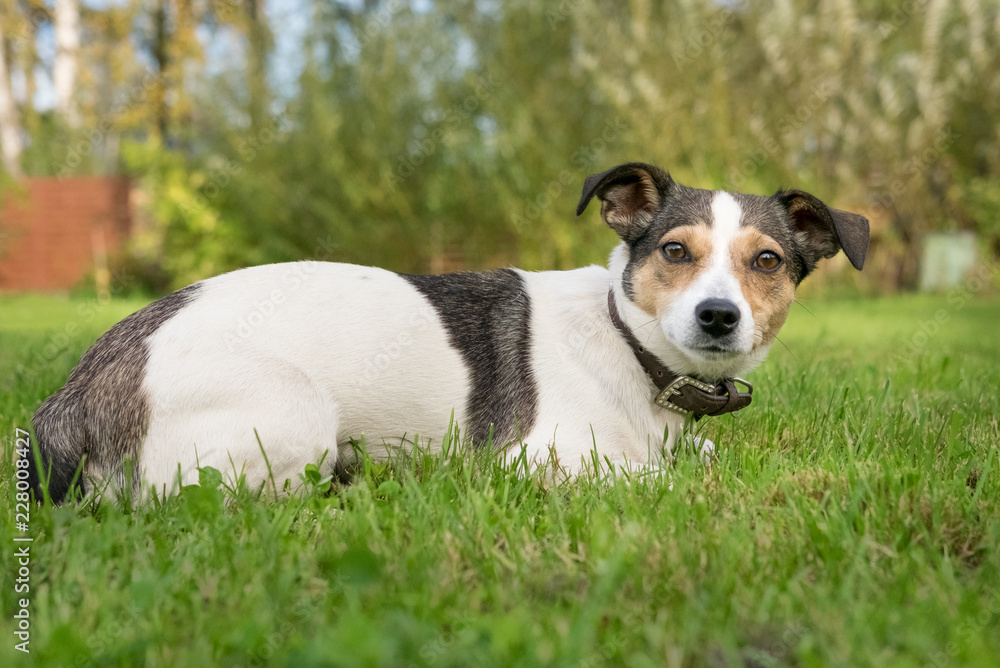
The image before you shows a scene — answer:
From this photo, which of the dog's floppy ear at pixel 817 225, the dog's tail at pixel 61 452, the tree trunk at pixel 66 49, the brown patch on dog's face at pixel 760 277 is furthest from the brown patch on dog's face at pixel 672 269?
the tree trunk at pixel 66 49

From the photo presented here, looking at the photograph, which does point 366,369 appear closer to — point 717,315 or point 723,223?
point 717,315

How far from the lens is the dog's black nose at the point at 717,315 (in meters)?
2.80

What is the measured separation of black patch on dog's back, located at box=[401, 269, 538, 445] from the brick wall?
14110 millimetres

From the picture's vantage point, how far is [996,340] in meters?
7.44

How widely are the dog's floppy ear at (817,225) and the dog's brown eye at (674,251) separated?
607 mm

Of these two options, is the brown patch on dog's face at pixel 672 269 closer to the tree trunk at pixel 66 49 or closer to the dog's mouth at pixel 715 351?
the dog's mouth at pixel 715 351

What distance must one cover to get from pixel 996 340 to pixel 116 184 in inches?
608

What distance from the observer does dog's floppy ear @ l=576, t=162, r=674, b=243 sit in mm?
3291

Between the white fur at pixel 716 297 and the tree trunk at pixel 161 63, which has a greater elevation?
the tree trunk at pixel 161 63

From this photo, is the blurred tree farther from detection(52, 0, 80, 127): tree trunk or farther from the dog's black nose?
the dog's black nose

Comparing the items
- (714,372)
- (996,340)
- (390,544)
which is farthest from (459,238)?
(390,544)

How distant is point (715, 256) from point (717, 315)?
320 mm

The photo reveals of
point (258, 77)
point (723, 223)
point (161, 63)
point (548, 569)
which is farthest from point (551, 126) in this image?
point (161, 63)

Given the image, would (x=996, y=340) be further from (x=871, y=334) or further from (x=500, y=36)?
(x=500, y=36)
